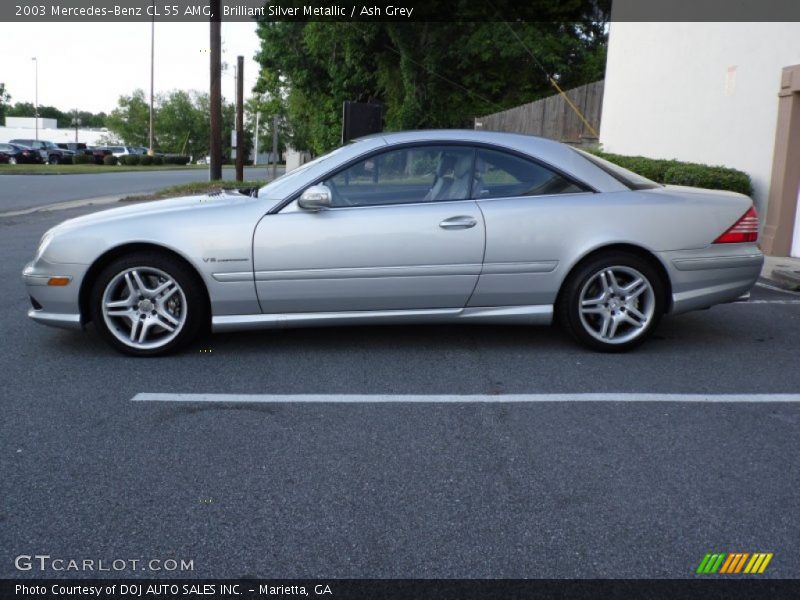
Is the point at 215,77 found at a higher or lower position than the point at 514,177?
higher

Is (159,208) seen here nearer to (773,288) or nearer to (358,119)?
(773,288)

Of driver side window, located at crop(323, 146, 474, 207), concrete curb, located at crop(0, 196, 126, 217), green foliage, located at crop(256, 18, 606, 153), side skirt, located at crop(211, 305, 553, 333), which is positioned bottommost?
concrete curb, located at crop(0, 196, 126, 217)

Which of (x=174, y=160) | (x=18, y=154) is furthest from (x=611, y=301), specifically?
(x=174, y=160)

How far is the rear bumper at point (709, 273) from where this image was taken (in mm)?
Result: 5785

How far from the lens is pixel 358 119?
53.6ft

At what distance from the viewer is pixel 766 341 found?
630 centimetres

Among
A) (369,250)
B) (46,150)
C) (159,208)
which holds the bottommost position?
(46,150)

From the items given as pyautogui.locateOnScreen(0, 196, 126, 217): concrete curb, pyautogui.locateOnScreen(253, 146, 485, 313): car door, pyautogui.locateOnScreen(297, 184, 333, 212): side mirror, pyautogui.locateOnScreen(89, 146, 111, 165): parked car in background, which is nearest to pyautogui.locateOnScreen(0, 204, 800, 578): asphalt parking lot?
pyautogui.locateOnScreen(253, 146, 485, 313): car door

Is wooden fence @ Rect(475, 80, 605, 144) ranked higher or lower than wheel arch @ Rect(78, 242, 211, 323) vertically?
higher

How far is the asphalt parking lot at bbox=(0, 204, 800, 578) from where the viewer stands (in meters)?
3.10

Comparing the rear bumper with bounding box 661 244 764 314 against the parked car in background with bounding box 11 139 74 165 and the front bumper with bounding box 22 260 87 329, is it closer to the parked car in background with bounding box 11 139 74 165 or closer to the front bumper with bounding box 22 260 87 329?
the front bumper with bounding box 22 260 87 329

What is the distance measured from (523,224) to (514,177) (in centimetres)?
38

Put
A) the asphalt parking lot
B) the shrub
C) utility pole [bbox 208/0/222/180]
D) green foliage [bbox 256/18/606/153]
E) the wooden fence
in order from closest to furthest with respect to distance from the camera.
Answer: the asphalt parking lot < the wooden fence < utility pole [bbox 208/0/222/180] < green foliage [bbox 256/18/606/153] < the shrub

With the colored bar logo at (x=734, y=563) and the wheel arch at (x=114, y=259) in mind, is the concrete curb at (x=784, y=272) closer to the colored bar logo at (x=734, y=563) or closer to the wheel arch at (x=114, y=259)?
the wheel arch at (x=114, y=259)
